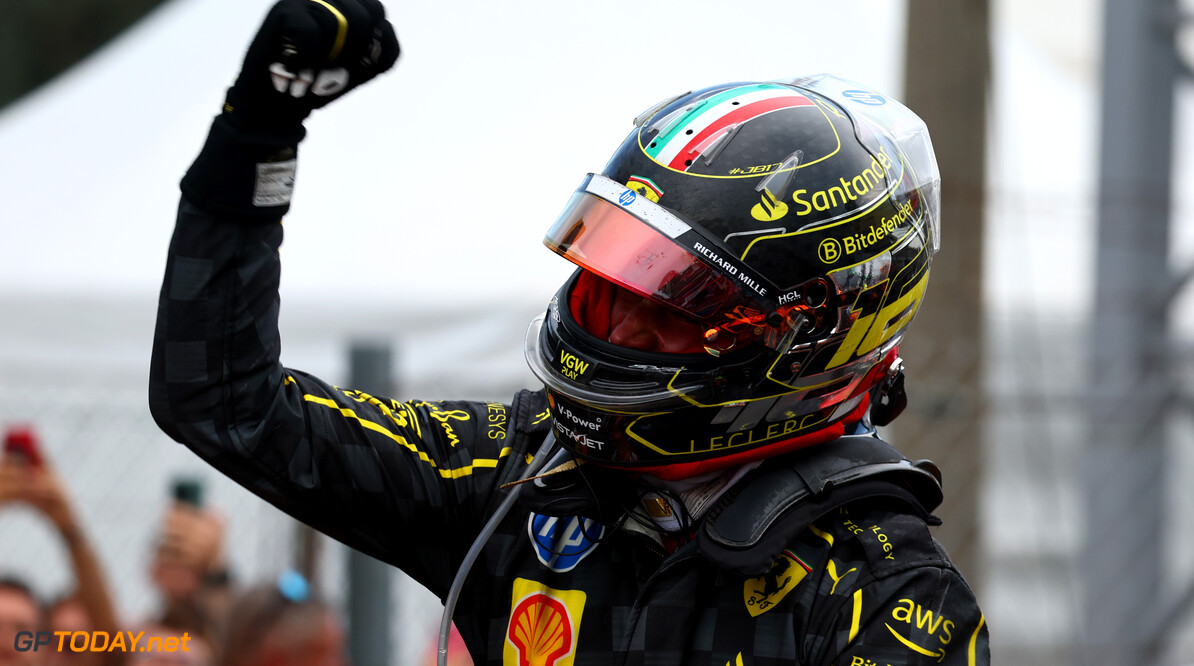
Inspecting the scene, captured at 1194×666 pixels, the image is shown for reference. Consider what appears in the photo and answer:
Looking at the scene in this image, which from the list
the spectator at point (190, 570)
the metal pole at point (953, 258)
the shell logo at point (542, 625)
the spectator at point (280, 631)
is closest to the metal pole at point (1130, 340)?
the metal pole at point (953, 258)

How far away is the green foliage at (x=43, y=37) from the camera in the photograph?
427 centimetres

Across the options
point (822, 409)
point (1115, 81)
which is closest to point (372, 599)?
point (822, 409)

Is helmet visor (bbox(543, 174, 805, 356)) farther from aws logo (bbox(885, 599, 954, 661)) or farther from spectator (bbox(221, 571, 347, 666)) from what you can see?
spectator (bbox(221, 571, 347, 666))

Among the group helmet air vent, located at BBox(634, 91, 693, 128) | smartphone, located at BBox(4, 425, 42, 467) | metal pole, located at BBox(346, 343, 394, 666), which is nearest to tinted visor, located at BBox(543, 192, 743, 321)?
helmet air vent, located at BBox(634, 91, 693, 128)

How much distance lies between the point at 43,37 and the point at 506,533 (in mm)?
3401

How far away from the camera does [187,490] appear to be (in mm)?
3619

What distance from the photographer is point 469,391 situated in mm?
3711

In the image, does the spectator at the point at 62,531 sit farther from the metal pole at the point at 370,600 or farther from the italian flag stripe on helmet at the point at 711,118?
the italian flag stripe on helmet at the point at 711,118

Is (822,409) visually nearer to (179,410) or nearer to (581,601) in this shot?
(581,601)

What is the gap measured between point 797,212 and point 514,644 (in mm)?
747

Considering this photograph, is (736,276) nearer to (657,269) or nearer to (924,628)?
(657,269)

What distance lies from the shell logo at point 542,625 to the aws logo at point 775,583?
255 mm

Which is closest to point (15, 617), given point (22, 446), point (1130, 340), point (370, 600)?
point (22, 446)

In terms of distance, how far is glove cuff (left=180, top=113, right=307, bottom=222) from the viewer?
4.92ft
